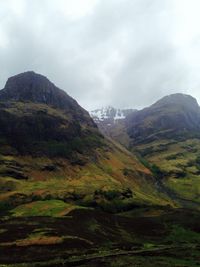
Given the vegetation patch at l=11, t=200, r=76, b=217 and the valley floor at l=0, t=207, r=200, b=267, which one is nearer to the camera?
the valley floor at l=0, t=207, r=200, b=267

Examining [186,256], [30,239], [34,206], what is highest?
[34,206]

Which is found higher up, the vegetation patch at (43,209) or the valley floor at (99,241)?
the vegetation patch at (43,209)

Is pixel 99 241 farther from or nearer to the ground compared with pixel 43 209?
nearer to the ground

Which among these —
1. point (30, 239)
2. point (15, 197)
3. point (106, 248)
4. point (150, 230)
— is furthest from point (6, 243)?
point (15, 197)

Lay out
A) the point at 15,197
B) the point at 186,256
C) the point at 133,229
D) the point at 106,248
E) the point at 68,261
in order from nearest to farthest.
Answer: the point at 68,261 < the point at 186,256 < the point at 106,248 < the point at 133,229 < the point at 15,197

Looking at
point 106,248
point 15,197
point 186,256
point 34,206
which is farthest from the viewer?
point 15,197

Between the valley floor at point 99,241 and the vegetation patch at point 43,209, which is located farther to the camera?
the vegetation patch at point 43,209

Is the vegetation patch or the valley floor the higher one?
the vegetation patch

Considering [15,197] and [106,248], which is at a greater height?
[15,197]

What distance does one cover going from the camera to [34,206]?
558ft

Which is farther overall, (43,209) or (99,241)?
(43,209)

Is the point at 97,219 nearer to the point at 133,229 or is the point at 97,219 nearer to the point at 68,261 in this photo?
the point at 133,229

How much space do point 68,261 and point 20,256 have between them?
13.1 meters

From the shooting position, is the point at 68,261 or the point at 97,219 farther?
the point at 97,219
